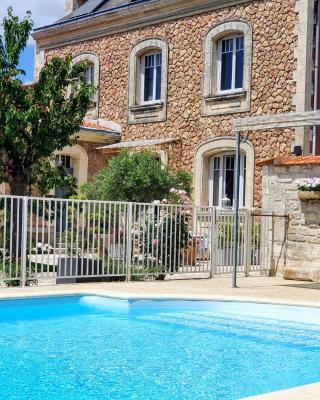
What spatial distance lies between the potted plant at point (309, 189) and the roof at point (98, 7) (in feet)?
32.5

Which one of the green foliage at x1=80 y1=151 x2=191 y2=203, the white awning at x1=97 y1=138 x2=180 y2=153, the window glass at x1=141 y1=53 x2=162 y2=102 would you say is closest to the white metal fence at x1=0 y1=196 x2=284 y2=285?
the green foliage at x1=80 y1=151 x2=191 y2=203

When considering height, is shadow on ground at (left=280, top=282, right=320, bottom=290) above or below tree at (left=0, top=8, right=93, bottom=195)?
below

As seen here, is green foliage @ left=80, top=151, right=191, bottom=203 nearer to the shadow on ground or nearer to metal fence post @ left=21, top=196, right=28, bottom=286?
the shadow on ground

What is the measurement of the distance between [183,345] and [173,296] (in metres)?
2.33

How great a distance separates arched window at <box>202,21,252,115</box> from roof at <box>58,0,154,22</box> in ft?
10.0

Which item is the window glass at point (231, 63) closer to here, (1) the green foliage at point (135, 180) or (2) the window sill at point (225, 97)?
(2) the window sill at point (225, 97)

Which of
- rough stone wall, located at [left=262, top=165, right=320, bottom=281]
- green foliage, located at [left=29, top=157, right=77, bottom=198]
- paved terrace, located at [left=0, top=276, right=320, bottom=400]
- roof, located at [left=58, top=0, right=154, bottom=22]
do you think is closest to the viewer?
paved terrace, located at [left=0, top=276, right=320, bottom=400]

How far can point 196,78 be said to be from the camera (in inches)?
803

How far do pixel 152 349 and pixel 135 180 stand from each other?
371 inches

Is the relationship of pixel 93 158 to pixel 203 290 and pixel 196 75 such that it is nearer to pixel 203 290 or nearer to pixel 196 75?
pixel 196 75

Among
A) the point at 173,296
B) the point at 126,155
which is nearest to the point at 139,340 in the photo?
the point at 173,296

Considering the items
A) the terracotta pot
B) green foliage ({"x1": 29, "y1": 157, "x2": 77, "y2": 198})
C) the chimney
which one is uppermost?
the chimney

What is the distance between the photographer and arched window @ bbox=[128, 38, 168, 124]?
21.4 metres

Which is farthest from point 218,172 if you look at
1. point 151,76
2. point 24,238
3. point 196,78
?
point 24,238
